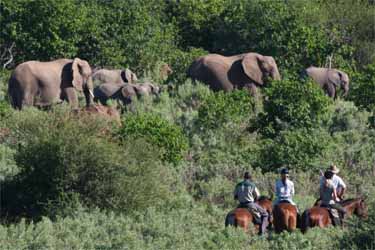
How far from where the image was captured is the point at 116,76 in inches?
1465

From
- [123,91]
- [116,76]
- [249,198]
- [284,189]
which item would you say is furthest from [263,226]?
[116,76]

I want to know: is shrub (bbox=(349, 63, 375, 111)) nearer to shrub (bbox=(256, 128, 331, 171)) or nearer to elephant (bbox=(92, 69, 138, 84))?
shrub (bbox=(256, 128, 331, 171))

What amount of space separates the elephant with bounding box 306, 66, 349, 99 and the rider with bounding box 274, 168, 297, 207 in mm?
14879

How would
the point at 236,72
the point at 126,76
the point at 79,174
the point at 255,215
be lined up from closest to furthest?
the point at 255,215, the point at 79,174, the point at 236,72, the point at 126,76

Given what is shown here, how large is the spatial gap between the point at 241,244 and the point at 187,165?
6.96 m

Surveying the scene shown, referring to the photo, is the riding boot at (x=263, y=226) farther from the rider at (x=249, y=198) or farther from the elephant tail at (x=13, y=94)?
the elephant tail at (x=13, y=94)

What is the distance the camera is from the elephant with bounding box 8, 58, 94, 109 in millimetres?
34875

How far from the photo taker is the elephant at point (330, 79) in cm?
3731

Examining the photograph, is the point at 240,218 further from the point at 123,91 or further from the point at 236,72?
the point at 236,72

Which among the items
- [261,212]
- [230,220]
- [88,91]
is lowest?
[230,220]

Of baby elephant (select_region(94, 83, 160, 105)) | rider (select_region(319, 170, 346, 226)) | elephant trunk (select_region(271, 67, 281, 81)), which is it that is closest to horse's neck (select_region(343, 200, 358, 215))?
rider (select_region(319, 170, 346, 226))

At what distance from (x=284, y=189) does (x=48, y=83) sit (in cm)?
1418

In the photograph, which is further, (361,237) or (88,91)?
(88,91)

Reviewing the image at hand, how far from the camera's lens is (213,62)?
3706cm
